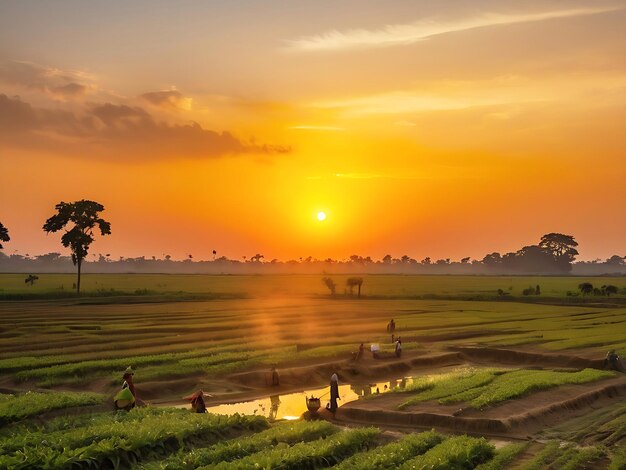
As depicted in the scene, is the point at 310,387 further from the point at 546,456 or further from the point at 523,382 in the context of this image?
the point at 546,456

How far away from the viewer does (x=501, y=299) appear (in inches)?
4690

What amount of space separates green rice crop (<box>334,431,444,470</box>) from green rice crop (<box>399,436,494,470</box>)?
46 centimetres

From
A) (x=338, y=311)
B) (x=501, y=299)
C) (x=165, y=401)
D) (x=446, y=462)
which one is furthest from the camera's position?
(x=501, y=299)

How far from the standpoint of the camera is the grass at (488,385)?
33344 millimetres

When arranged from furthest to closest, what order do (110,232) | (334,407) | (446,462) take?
(110,232) → (334,407) → (446,462)

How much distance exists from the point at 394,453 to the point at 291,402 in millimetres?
14072

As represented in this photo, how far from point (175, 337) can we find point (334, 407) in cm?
3042

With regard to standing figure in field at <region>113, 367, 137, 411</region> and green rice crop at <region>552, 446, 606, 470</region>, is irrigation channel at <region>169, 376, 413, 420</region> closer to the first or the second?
standing figure in field at <region>113, 367, 137, 411</region>

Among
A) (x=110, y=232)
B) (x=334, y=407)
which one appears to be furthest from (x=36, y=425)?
(x=110, y=232)

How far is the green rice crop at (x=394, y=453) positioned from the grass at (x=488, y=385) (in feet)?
20.0

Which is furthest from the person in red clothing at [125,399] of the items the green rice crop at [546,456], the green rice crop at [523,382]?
the green rice crop at [546,456]

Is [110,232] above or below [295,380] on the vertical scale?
above

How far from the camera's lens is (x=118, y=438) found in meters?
23.4

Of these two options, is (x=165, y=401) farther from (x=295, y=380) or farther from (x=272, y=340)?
(x=272, y=340)
